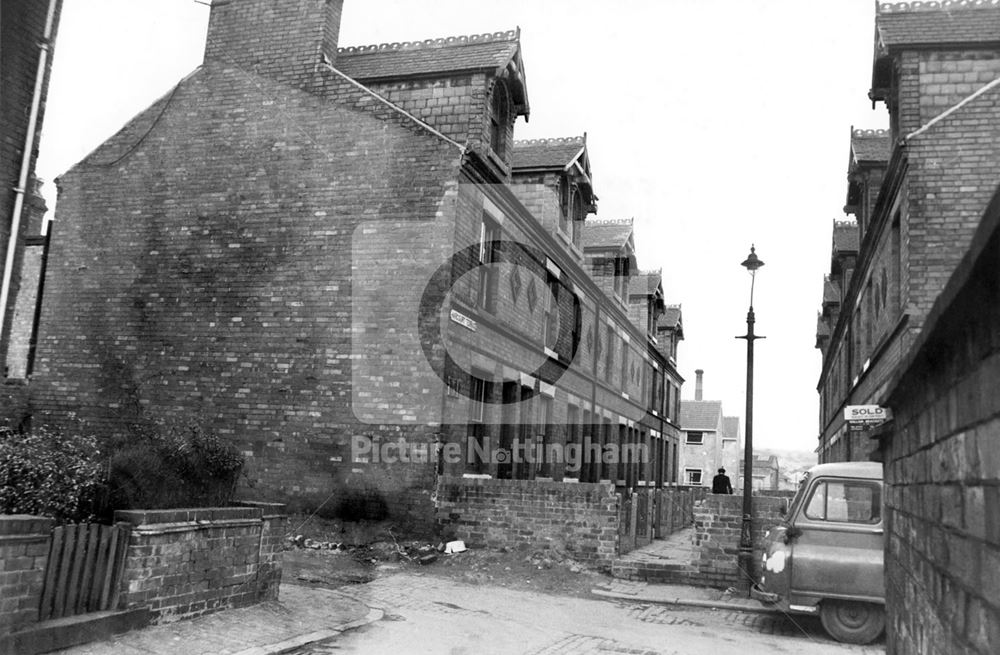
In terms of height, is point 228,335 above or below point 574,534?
above

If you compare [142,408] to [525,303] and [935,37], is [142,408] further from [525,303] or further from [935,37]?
[935,37]

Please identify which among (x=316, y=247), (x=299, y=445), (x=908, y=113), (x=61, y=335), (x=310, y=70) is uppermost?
(x=310, y=70)

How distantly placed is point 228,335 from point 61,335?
3753mm

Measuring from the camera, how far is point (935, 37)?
Result: 13.8m

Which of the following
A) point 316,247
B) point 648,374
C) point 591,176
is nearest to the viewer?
point 316,247

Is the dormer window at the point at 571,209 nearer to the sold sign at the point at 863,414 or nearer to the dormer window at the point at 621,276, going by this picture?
the dormer window at the point at 621,276

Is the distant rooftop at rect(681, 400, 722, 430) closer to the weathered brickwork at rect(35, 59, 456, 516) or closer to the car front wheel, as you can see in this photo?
the weathered brickwork at rect(35, 59, 456, 516)

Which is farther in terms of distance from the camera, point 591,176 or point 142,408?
point 591,176

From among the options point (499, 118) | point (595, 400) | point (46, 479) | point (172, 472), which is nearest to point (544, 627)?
point (172, 472)

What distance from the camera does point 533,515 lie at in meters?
13.8

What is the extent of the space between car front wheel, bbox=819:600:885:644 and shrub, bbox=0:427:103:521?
320 inches

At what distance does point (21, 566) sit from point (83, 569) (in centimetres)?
68

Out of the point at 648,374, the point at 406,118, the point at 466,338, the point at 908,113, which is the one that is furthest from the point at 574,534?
the point at 648,374

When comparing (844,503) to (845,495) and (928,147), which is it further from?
(928,147)
